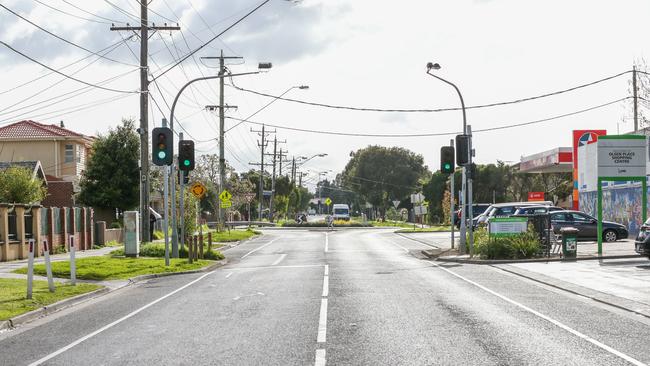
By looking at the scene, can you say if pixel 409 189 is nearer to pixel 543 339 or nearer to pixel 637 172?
pixel 637 172

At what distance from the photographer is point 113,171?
4600cm

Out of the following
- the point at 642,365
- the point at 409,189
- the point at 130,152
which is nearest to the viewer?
the point at 642,365

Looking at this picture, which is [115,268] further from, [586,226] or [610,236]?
[610,236]

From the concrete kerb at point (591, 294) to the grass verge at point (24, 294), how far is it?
10.7m

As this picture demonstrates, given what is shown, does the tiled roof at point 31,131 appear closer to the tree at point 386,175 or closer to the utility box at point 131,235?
the utility box at point 131,235

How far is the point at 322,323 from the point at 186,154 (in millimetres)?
15541

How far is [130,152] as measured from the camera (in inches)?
1825

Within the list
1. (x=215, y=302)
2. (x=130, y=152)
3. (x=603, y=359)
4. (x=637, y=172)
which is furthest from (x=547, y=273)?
(x=130, y=152)

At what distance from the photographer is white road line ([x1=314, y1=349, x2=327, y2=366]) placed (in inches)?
336

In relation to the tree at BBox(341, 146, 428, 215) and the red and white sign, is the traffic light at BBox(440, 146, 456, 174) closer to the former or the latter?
the red and white sign

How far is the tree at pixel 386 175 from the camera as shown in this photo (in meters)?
104

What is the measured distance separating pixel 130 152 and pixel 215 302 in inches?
1309

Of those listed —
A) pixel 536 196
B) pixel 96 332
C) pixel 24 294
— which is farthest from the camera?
pixel 536 196

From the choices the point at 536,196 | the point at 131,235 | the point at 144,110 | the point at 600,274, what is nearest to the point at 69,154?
the point at 144,110
